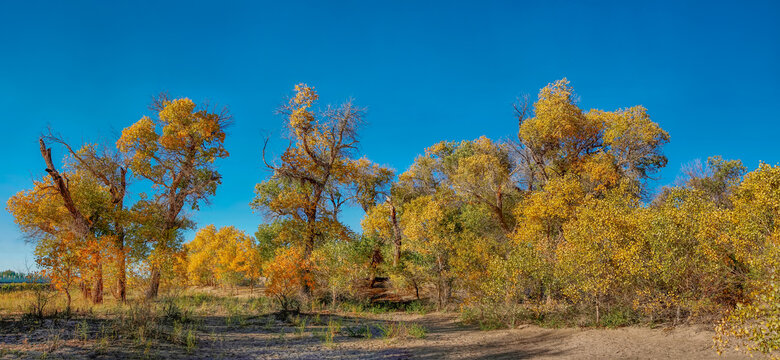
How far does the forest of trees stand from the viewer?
47.5 ft

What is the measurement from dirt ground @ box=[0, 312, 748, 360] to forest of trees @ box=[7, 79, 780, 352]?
1325 millimetres

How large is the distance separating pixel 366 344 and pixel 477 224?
1900cm

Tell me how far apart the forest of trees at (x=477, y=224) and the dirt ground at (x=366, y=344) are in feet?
4.35

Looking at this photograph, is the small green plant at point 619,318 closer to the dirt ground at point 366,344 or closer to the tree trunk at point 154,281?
the dirt ground at point 366,344

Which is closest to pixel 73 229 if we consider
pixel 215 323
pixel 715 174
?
pixel 215 323

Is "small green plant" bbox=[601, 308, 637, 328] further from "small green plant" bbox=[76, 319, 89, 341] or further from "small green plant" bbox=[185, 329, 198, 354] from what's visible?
"small green plant" bbox=[76, 319, 89, 341]

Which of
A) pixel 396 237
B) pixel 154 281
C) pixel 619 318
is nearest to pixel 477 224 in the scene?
pixel 396 237

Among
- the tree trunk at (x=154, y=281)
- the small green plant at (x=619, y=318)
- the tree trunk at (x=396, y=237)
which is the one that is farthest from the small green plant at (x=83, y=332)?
the tree trunk at (x=396, y=237)

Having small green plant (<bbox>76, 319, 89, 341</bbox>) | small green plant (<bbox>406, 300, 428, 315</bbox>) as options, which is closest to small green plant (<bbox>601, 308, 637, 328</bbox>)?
small green plant (<bbox>406, 300, 428, 315</bbox>)

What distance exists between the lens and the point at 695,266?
1439 cm

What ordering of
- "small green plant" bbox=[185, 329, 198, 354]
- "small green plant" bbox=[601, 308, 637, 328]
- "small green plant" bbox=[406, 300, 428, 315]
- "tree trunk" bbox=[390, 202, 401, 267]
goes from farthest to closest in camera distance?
"tree trunk" bbox=[390, 202, 401, 267] < "small green plant" bbox=[406, 300, 428, 315] < "small green plant" bbox=[601, 308, 637, 328] < "small green plant" bbox=[185, 329, 198, 354]

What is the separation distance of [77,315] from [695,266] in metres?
21.3

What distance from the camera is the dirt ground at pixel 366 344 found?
9.89 m

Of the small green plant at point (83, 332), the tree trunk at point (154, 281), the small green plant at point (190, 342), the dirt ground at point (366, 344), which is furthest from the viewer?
the tree trunk at point (154, 281)
